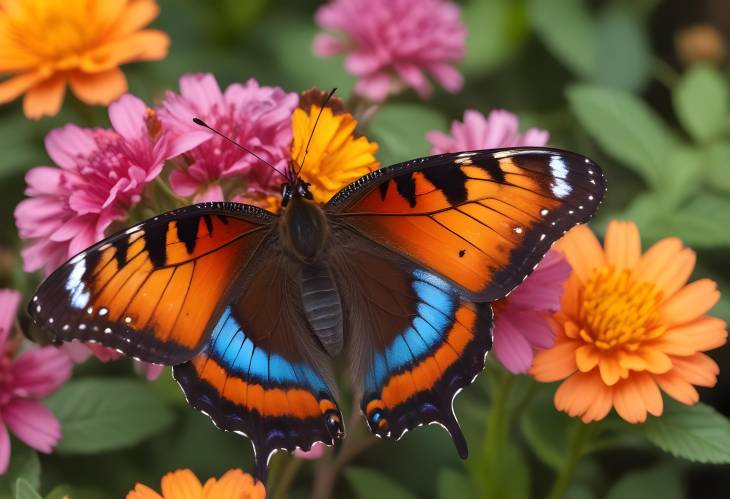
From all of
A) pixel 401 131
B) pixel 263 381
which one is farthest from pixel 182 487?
pixel 401 131

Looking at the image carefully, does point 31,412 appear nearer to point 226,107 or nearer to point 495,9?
point 226,107

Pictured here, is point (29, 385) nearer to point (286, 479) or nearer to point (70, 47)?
point (286, 479)

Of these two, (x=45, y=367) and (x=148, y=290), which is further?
(x=45, y=367)

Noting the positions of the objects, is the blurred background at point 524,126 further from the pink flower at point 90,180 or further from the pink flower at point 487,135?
the pink flower at point 90,180

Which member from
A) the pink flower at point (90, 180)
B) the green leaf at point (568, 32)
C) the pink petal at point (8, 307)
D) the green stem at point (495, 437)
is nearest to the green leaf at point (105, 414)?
the pink petal at point (8, 307)

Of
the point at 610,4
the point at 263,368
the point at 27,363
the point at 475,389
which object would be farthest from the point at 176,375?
the point at 610,4

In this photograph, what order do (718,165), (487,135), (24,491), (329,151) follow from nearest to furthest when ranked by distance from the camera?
(24,491) < (329,151) < (487,135) < (718,165)
